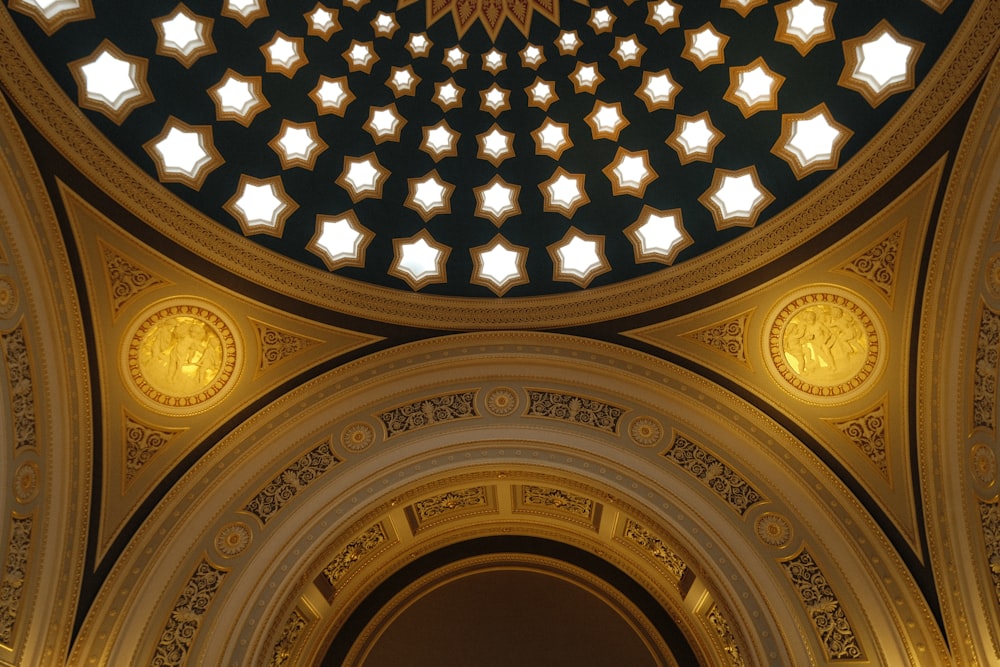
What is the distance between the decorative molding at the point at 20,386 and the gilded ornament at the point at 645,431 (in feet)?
27.3

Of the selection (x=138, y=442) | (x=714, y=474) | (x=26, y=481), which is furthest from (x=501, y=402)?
(x=26, y=481)

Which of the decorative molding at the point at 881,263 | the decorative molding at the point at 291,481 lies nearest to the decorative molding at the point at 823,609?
the decorative molding at the point at 881,263

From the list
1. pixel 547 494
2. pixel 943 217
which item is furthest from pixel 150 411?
pixel 943 217

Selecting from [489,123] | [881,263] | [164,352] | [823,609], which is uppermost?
[489,123]

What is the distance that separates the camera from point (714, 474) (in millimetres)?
12617

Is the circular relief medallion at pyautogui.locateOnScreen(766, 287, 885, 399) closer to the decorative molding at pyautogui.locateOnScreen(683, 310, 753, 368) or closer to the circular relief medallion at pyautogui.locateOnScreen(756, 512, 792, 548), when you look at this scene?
the decorative molding at pyautogui.locateOnScreen(683, 310, 753, 368)

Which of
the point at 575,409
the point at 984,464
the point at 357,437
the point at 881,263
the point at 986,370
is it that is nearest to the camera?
the point at 986,370

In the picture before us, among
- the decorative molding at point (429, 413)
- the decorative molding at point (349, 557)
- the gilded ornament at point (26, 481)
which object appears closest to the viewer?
the gilded ornament at point (26, 481)

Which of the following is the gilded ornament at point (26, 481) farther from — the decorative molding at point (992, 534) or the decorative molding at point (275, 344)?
the decorative molding at point (992, 534)

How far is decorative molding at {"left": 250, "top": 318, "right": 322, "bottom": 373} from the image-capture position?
1252 cm

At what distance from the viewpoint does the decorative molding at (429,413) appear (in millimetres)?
13195

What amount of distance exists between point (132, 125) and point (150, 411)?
397 centimetres

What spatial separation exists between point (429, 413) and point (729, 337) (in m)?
4.68

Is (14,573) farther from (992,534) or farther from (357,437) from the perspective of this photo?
(992,534)
